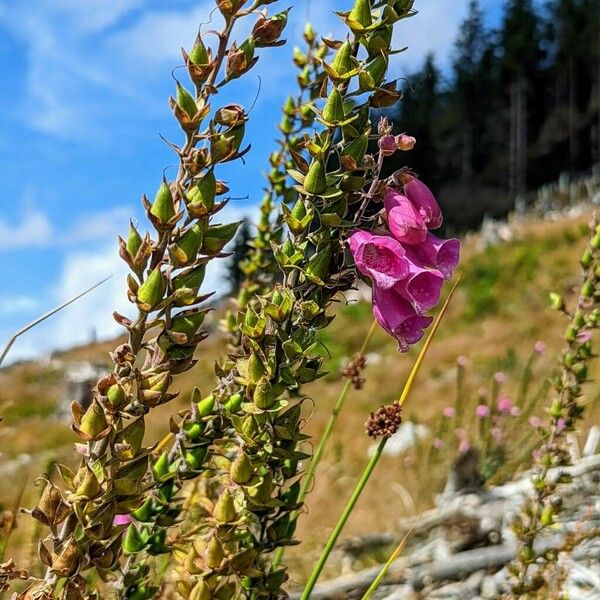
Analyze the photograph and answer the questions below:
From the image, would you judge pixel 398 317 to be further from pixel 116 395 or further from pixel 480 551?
pixel 480 551

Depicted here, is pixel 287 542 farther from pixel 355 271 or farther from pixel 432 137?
pixel 432 137

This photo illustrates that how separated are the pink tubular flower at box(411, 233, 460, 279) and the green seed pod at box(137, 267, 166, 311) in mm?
417

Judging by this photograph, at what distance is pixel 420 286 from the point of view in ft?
3.54

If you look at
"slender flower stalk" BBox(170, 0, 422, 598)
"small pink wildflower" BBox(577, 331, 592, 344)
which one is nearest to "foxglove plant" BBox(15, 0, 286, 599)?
"slender flower stalk" BBox(170, 0, 422, 598)

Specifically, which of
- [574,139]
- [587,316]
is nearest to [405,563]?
[587,316]

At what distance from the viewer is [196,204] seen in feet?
2.81

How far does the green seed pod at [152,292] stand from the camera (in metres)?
0.84

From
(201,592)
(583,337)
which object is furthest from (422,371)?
(201,592)

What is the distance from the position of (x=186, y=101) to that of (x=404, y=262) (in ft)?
1.24

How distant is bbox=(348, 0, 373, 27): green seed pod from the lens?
3.34ft

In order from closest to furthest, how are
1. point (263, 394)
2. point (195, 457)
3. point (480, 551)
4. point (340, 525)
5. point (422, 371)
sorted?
point (263, 394) → point (195, 457) → point (340, 525) → point (480, 551) → point (422, 371)

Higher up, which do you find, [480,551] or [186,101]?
[186,101]

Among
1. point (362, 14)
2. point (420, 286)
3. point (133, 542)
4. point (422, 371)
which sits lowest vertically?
point (422, 371)

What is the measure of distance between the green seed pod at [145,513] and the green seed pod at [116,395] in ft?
1.01
